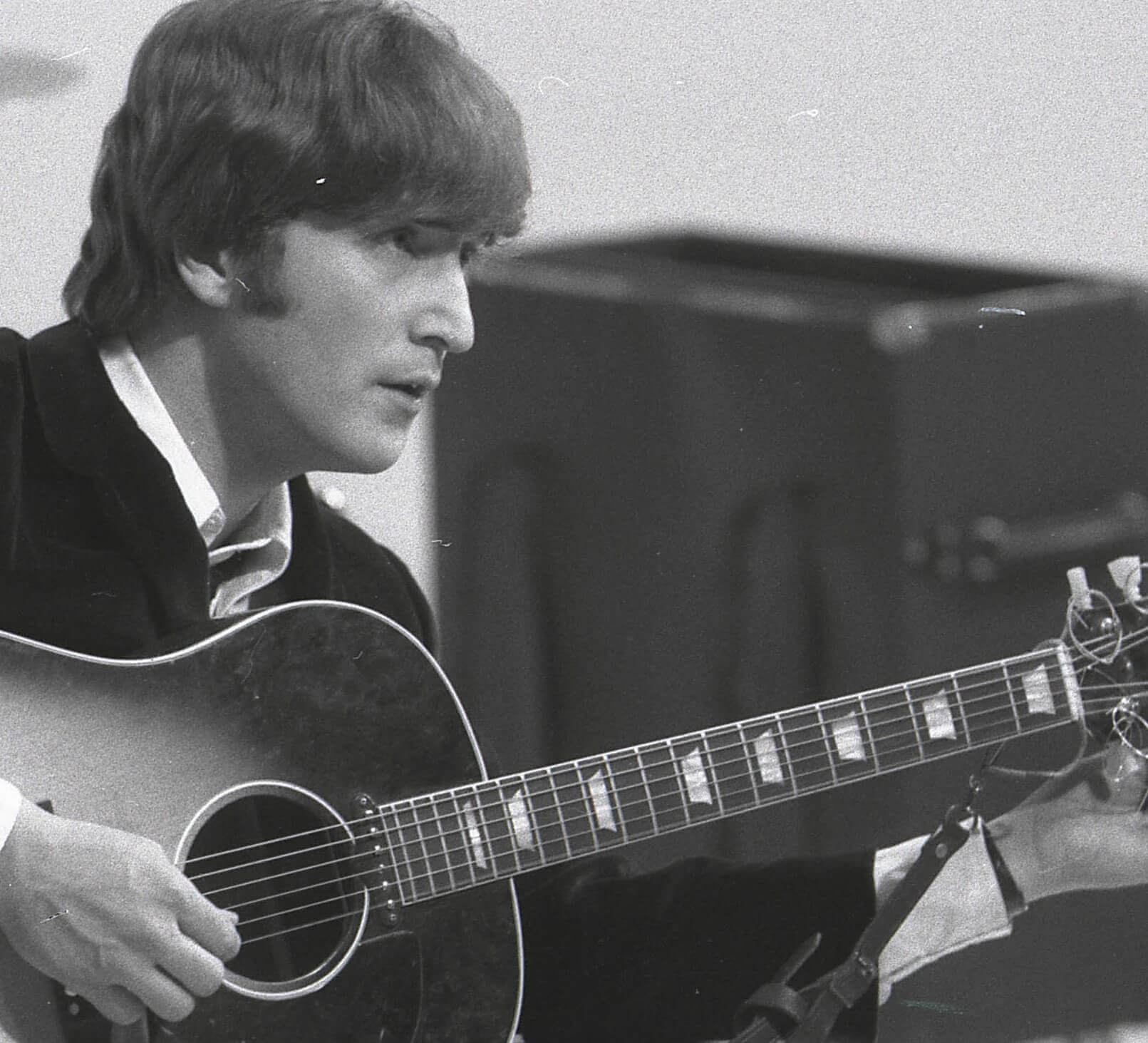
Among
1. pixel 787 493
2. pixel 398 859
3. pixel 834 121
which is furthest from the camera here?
pixel 787 493

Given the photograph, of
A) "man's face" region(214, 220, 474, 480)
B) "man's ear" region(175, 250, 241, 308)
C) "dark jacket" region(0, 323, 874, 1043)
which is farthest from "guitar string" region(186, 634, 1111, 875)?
"man's ear" region(175, 250, 241, 308)

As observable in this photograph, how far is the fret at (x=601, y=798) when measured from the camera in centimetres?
109

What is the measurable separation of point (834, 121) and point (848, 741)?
56cm

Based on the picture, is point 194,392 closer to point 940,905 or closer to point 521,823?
point 521,823

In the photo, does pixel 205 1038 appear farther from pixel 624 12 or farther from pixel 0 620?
pixel 624 12

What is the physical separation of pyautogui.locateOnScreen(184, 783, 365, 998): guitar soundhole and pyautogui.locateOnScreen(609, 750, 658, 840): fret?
17 cm

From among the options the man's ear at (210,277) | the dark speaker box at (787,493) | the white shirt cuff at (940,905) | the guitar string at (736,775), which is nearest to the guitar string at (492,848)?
the guitar string at (736,775)

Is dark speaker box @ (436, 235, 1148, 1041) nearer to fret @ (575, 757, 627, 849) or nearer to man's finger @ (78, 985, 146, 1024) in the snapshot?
fret @ (575, 757, 627, 849)

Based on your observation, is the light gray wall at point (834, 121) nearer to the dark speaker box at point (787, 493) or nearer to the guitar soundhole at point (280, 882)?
the dark speaker box at point (787, 493)

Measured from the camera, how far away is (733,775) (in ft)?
3.65

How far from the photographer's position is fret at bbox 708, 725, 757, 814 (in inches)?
43.7

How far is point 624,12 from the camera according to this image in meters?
1.34

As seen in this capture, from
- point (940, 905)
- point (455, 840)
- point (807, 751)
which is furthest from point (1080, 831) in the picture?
point (455, 840)

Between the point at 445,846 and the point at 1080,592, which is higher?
the point at 1080,592
